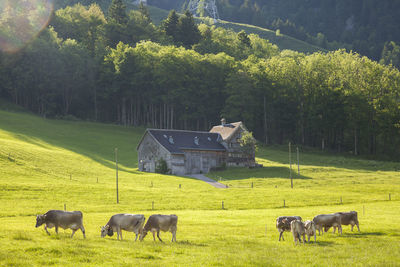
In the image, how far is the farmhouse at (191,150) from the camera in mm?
81875

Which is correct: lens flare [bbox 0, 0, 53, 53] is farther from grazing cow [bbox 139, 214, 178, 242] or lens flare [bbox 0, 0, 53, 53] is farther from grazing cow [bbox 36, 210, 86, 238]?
Result: grazing cow [bbox 139, 214, 178, 242]

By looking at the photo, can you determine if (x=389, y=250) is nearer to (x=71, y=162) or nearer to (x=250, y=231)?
(x=250, y=231)

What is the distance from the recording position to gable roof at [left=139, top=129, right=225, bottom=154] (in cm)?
8269

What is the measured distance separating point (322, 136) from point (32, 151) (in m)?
63.5

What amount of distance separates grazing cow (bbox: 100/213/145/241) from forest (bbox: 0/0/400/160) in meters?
83.9

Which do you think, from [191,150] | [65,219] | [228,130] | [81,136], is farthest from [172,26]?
[65,219]

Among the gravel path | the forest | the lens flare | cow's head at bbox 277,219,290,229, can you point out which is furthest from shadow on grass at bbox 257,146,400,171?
the lens flare

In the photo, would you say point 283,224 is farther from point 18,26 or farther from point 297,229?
point 18,26

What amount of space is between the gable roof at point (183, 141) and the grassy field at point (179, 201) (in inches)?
267

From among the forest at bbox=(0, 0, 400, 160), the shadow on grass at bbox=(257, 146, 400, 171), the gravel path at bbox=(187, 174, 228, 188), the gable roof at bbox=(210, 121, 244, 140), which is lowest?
the gravel path at bbox=(187, 174, 228, 188)

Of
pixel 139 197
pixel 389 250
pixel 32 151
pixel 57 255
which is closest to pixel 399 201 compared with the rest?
pixel 139 197

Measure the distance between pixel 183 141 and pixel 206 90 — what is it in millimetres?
34606

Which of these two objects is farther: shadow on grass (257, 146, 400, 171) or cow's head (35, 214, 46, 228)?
shadow on grass (257, 146, 400, 171)

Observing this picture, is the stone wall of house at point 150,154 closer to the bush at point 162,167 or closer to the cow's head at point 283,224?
the bush at point 162,167
